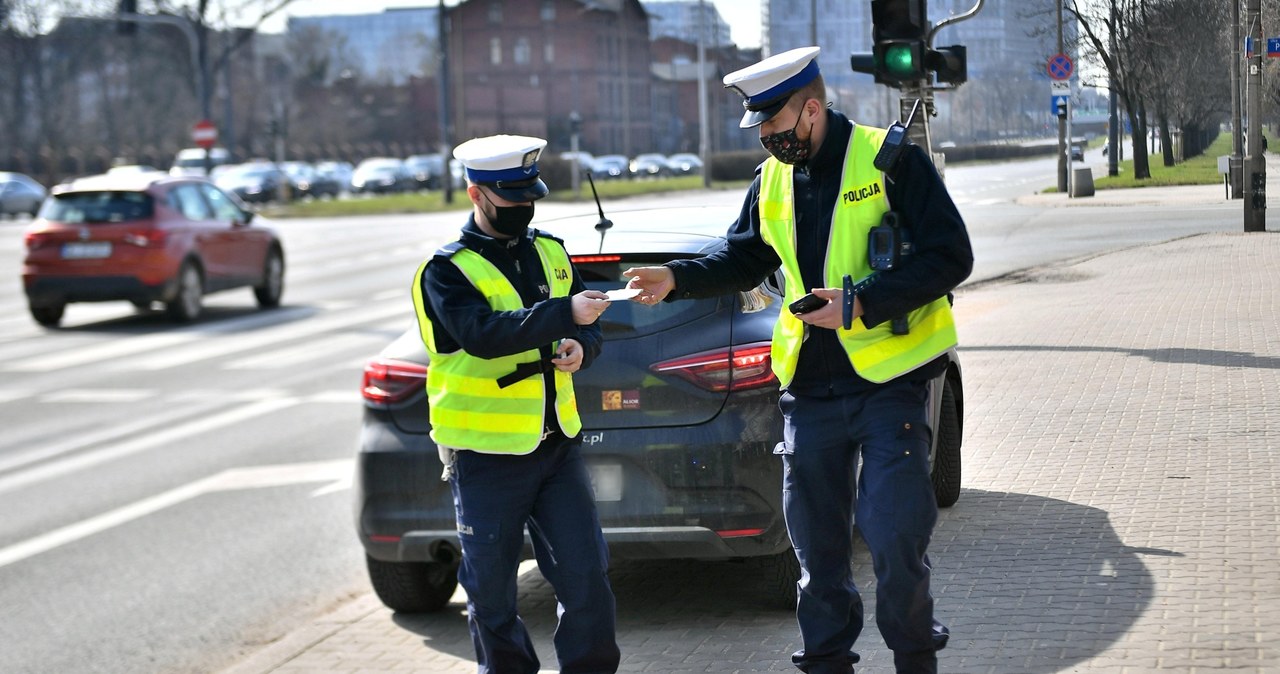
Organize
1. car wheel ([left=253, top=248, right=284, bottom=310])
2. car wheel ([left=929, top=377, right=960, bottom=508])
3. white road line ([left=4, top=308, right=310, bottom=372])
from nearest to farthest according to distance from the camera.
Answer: car wheel ([left=929, top=377, right=960, bottom=508]) → white road line ([left=4, top=308, right=310, bottom=372]) → car wheel ([left=253, top=248, right=284, bottom=310])

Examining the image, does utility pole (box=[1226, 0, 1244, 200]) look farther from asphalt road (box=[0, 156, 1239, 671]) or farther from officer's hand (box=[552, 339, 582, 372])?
officer's hand (box=[552, 339, 582, 372])

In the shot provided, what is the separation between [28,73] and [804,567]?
316ft

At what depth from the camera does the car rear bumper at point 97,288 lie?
1948 centimetres

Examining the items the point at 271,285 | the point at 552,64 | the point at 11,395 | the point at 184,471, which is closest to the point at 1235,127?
the point at 271,285

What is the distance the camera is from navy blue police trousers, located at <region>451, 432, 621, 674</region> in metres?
4.45

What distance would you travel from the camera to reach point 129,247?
19484mm

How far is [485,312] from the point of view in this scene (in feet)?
14.1

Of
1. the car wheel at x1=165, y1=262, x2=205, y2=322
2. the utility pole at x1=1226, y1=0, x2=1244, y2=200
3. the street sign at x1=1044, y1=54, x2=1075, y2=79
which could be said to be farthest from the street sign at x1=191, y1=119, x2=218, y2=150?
the utility pole at x1=1226, y1=0, x2=1244, y2=200

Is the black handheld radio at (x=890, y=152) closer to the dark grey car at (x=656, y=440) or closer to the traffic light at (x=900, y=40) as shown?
the dark grey car at (x=656, y=440)

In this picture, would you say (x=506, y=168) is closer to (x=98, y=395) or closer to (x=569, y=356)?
(x=569, y=356)

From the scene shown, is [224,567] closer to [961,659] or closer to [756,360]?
[756,360]

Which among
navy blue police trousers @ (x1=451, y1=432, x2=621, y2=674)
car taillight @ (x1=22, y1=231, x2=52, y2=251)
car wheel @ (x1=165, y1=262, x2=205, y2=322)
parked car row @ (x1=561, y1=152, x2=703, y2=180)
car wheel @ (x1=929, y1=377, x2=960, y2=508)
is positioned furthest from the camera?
parked car row @ (x1=561, y1=152, x2=703, y2=180)

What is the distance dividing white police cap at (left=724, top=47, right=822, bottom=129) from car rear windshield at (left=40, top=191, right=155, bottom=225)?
54.7ft

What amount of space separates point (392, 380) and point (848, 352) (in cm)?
242
